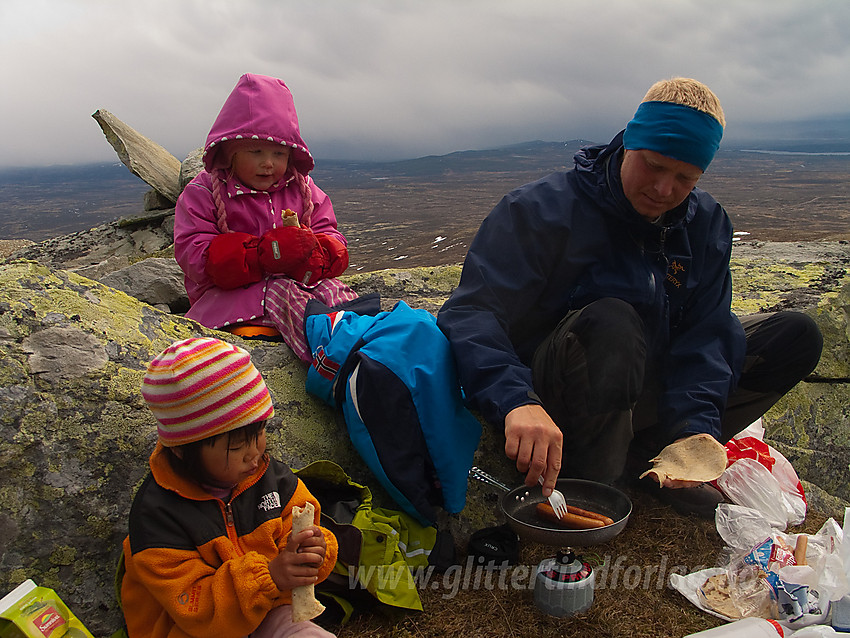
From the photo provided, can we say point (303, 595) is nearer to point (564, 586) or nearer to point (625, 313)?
point (564, 586)

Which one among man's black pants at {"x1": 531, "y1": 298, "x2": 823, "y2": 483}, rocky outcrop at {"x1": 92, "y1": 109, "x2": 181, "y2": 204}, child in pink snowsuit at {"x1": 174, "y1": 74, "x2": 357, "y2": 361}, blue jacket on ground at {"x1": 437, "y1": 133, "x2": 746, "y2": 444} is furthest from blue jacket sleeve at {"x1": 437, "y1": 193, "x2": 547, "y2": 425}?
rocky outcrop at {"x1": 92, "y1": 109, "x2": 181, "y2": 204}

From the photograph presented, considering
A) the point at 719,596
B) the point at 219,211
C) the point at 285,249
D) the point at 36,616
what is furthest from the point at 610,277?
the point at 36,616

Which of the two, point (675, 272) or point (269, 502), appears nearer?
point (269, 502)

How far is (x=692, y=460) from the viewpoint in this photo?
9.84 feet

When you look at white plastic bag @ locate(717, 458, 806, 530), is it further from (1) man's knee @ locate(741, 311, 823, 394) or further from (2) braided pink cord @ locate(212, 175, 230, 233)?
(2) braided pink cord @ locate(212, 175, 230, 233)

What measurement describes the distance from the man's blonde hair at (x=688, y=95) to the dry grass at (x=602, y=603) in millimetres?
2256

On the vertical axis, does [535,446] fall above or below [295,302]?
below

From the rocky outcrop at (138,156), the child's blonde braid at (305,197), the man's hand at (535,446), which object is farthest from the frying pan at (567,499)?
the rocky outcrop at (138,156)

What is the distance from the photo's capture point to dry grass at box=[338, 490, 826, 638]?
2.75 m

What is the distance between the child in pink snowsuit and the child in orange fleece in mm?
1489

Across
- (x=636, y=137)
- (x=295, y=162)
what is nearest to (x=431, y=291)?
(x=295, y=162)

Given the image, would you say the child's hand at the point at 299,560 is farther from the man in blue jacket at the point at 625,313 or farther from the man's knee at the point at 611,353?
the man's knee at the point at 611,353

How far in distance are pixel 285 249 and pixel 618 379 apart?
234cm

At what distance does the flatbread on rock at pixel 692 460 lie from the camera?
2842 mm
